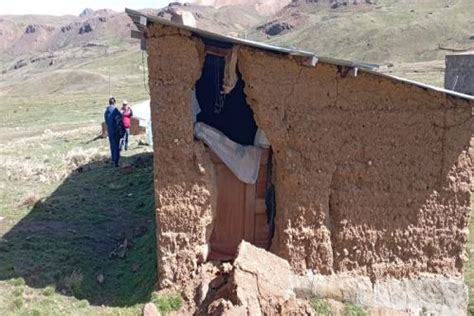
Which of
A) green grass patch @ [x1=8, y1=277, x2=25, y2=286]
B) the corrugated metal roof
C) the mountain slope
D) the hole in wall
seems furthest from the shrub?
the mountain slope

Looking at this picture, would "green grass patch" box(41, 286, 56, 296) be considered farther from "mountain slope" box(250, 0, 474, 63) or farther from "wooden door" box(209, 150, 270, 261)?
"mountain slope" box(250, 0, 474, 63)

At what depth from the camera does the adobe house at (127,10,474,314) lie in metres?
8.91

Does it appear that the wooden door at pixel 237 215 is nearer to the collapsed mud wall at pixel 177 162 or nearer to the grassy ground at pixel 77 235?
the collapsed mud wall at pixel 177 162

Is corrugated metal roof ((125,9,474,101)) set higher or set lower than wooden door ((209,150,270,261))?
higher

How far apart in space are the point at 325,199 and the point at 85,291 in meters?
3.87

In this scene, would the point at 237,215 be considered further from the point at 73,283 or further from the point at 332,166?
the point at 73,283

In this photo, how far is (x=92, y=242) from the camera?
1198cm

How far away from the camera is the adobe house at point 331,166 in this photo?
8.91 metres

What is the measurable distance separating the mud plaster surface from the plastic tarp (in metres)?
0.22

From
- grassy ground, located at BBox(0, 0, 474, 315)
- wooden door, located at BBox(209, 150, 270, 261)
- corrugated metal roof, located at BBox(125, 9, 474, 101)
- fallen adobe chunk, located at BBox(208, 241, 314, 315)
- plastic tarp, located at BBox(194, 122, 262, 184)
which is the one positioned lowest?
grassy ground, located at BBox(0, 0, 474, 315)

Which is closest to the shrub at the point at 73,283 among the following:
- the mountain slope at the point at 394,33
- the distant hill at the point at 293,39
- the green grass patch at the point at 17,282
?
the green grass patch at the point at 17,282

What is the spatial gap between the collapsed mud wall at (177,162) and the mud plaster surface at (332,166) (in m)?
0.01

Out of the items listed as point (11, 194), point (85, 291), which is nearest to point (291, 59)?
point (85, 291)

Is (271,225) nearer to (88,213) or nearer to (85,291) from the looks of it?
(85,291)
